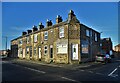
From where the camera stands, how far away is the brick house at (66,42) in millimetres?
27391

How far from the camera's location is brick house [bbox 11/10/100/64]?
2739 centimetres

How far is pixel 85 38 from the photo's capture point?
2941 cm

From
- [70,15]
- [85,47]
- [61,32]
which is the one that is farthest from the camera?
[85,47]

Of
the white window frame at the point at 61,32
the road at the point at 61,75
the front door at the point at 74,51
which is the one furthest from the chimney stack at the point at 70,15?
the road at the point at 61,75

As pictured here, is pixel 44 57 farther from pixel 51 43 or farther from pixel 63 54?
pixel 63 54

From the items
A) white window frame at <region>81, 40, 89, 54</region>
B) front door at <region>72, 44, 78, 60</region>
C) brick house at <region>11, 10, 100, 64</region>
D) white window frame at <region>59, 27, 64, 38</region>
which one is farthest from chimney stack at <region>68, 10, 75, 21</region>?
front door at <region>72, 44, 78, 60</region>

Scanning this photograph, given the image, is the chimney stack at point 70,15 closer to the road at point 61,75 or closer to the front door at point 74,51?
the front door at point 74,51

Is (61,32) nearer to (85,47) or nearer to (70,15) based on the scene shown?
(70,15)

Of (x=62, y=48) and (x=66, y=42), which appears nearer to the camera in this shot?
(x=66, y=42)

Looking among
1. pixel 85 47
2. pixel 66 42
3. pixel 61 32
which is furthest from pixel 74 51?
pixel 61 32

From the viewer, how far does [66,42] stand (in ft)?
91.0

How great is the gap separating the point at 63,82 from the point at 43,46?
70.7 ft

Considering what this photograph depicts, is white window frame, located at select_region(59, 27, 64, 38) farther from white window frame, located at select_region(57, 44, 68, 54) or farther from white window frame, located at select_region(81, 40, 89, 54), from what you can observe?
white window frame, located at select_region(81, 40, 89, 54)

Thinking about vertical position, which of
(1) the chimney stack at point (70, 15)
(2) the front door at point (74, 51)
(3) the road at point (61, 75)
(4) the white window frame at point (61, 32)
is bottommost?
(3) the road at point (61, 75)
